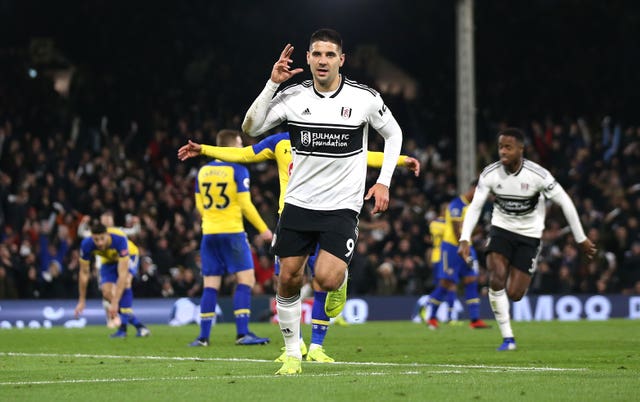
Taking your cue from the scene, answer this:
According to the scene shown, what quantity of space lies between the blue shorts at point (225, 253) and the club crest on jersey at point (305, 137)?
18.7ft

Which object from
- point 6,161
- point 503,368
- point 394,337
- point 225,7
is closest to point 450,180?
point 225,7

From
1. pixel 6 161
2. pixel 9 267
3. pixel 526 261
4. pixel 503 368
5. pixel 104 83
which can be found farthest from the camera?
pixel 104 83

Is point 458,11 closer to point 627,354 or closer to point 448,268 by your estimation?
point 448,268

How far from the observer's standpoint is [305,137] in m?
9.23

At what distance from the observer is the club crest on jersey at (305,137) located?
923 cm

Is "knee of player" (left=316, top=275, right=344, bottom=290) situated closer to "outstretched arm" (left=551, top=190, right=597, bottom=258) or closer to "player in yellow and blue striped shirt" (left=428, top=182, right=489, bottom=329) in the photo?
"outstretched arm" (left=551, top=190, right=597, bottom=258)

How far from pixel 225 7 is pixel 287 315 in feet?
83.5

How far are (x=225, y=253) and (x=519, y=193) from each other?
12.4 feet

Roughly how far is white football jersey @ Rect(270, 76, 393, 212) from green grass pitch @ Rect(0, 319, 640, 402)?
4.53 ft

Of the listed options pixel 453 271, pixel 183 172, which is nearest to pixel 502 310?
pixel 453 271

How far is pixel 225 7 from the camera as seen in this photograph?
111 feet

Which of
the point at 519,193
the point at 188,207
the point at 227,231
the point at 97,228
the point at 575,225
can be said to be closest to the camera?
the point at 575,225

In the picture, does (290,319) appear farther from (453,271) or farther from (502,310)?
(453,271)

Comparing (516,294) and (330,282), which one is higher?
(330,282)
